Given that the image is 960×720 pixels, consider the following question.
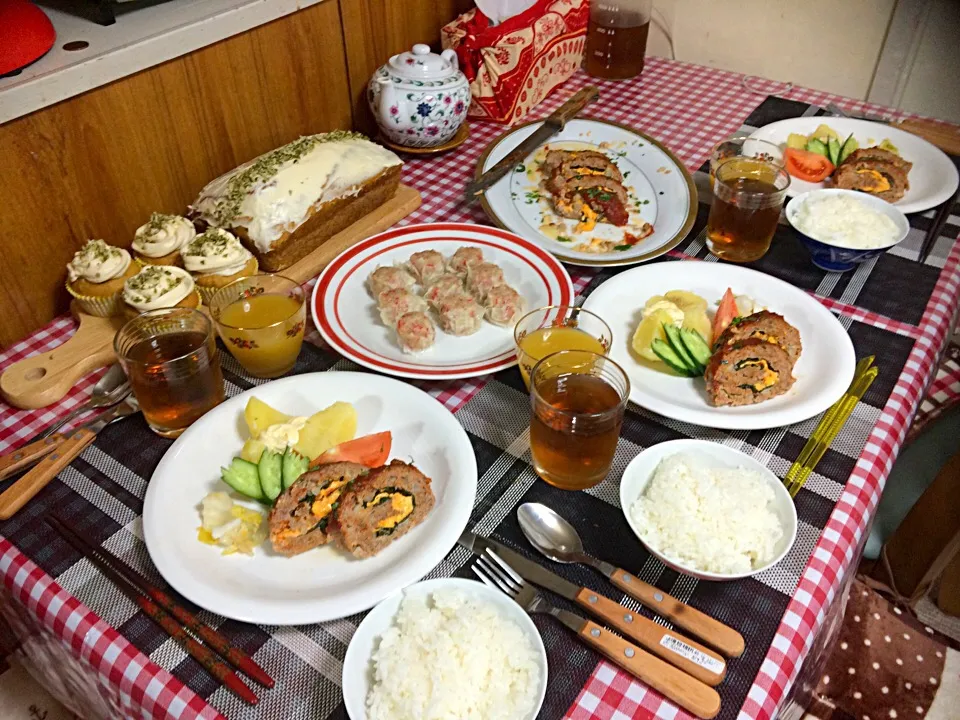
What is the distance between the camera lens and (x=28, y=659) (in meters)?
1.34

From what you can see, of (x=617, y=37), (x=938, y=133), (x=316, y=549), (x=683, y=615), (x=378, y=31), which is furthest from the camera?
(x=617, y=37)

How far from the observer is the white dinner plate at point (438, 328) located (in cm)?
136

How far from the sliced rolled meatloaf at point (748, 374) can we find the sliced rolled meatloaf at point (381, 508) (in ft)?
1.74

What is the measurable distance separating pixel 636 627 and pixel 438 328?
72 centimetres

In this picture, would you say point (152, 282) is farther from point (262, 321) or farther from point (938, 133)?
point (938, 133)

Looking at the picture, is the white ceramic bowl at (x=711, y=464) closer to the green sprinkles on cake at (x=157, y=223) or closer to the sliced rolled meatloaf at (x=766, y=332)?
the sliced rolled meatloaf at (x=766, y=332)

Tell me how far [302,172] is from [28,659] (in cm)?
108

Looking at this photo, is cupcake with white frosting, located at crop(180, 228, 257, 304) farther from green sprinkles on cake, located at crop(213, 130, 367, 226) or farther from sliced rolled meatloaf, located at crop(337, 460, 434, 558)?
sliced rolled meatloaf, located at crop(337, 460, 434, 558)

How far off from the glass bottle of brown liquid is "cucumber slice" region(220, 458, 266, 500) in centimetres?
186

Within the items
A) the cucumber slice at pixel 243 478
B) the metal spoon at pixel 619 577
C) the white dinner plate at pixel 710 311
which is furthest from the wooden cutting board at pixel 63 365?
the metal spoon at pixel 619 577

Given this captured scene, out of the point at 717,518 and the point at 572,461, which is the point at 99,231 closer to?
the point at 572,461

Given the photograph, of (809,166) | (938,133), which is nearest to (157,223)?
(809,166)

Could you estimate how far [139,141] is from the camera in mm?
1581

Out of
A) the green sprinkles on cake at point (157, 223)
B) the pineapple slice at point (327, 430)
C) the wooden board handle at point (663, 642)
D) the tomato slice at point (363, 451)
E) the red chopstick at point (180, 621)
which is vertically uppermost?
the green sprinkles on cake at point (157, 223)
